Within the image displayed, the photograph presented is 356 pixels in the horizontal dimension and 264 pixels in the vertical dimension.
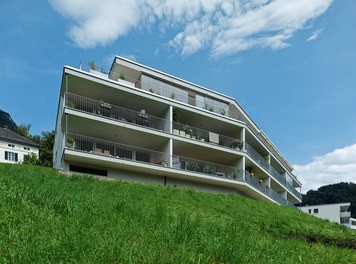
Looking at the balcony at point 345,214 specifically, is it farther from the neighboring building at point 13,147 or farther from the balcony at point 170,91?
the neighboring building at point 13,147

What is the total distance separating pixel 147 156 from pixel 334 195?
94.7m

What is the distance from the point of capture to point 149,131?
1098 inches

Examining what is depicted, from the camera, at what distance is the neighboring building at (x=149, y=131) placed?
2595cm

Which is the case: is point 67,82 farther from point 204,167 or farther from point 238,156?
point 238,156

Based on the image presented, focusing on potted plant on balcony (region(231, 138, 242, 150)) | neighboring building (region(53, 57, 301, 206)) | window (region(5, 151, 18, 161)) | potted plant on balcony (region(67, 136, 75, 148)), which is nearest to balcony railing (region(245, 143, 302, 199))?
neighboring building (region(53, 57, 301, 206))

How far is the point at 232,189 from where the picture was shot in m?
34.2

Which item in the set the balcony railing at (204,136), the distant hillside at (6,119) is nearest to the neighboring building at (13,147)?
the balcony railing at (204,136)

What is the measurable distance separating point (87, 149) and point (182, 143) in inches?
301

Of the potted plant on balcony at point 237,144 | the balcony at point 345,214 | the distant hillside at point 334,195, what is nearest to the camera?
the potted plant on balcony at point 237,144

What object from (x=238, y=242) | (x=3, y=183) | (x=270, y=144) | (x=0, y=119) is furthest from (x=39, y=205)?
(x=0, y=119)

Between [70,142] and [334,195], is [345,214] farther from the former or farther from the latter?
[70,142]

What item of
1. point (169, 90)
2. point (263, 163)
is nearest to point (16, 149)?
point (169, 90)

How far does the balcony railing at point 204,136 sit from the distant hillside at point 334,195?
84274 mm

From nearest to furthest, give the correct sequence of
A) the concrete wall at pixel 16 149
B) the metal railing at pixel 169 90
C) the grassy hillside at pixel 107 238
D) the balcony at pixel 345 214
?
the grassy hillside at pixel 107 238
the metal railing at pixel 169 90
the concrete wall at pixel 16 149
the balcony at pixel 345 214
